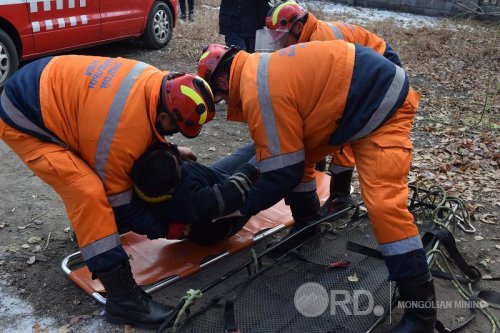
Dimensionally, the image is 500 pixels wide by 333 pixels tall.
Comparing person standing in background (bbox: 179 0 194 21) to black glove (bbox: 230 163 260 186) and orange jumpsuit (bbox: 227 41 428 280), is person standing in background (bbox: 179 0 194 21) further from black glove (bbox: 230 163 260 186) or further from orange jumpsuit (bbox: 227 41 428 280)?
orange jumpsuit (bbox: 227 41 428 280)

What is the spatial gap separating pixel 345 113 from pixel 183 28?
7.98 metres

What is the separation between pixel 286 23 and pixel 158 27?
4.78 meters

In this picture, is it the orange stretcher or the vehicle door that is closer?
the orange stretcher

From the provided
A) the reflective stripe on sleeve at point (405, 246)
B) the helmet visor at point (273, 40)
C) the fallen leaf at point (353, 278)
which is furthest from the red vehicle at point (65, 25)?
the reflective stripe on sleeve at point (405, 246)

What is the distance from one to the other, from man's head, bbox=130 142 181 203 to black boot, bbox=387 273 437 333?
136 centimetres

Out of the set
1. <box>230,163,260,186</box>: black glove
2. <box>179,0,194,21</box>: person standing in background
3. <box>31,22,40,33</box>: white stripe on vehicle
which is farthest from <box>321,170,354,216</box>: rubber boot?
<box>179,0,194,21</box>: person standing in background

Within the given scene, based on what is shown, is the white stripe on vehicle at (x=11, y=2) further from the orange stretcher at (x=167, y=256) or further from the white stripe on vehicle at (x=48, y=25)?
the orange stretcher at (x=167, y=256)

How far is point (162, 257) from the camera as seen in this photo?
362cm

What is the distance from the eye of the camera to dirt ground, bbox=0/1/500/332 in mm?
3184

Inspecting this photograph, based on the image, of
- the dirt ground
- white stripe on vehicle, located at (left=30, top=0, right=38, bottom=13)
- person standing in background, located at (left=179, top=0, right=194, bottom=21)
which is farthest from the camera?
person standing in background, located at (left=179, top=0, right=194, bottom=21)

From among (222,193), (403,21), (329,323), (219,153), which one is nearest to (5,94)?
(222,193)

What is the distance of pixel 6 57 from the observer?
6.39m

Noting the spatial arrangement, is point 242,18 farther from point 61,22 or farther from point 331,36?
point 61,22

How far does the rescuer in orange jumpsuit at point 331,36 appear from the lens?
4.13 m
